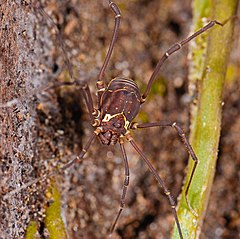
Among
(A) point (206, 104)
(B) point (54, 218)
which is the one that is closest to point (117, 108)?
(A) point (206, 104)

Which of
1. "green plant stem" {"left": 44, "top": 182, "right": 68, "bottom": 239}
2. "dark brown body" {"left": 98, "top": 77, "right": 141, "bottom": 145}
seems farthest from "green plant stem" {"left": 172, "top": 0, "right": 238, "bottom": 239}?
"green plant stem" {"left": 44, "top": 182, "right": 68, "bottom": 239}

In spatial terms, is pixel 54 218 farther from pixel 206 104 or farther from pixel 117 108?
pixel 206 104

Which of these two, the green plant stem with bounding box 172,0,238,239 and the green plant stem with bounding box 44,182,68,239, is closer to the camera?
the green plant stem with bounding box 44,182,68,239

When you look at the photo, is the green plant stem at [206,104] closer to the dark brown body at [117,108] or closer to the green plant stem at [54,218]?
the dark brown body at [117,108]

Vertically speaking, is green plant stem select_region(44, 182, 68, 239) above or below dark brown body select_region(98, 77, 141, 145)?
below

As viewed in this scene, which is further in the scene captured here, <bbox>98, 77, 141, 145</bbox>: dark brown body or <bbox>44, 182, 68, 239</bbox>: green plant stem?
<bbox>98, 77, 141, 145</bbox>: dark brown body

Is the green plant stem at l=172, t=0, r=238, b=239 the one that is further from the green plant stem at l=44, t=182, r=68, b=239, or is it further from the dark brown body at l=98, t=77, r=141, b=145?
the green plant stem at l=44, t=182, r=68, b=239

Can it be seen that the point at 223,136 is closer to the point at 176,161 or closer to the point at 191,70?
the point at 176,161
